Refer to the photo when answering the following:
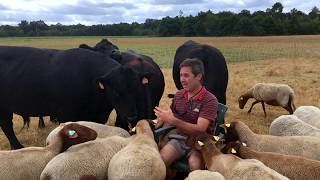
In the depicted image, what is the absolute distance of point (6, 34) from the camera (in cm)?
9150

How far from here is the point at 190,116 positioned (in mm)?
6039

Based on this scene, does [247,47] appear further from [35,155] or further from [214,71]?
[35,155]

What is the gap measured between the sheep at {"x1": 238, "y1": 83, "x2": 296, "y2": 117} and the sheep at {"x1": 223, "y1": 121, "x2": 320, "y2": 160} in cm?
522

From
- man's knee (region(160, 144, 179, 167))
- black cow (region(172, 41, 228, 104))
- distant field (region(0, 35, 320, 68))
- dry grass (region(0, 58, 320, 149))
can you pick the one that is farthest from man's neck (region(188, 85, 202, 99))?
distant field (region(0, 35, 320, 68))

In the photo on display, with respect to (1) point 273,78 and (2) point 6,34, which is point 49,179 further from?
(2) point 6,34

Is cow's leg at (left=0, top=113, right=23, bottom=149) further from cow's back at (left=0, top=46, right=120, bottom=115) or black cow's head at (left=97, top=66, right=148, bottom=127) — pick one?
black cow's head at (left=97, top=66, right=148, bottom=127)

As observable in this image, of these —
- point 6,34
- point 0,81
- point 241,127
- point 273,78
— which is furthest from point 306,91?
point 6,34

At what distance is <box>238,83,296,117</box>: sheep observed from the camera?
37.2 feet

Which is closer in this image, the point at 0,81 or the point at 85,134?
the point at 85,134

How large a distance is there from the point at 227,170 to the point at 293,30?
233ft

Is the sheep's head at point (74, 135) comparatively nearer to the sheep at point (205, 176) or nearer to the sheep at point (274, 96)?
the sheep at point (205, 176)

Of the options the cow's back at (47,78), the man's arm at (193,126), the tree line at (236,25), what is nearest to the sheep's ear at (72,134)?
the man's arm at (193,126)

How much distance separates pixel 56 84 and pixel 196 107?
298 cm

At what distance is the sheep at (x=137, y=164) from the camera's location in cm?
473
